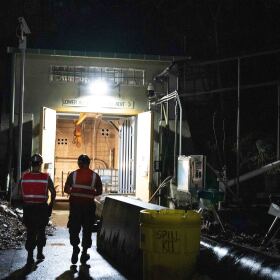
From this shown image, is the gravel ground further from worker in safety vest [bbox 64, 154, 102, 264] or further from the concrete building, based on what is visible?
the concrete building

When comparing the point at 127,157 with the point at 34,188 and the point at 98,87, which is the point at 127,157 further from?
the point at 34,188

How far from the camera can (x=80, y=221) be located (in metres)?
8.09

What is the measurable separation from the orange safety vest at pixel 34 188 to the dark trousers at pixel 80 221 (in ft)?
1.85

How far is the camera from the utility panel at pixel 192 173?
466 inches

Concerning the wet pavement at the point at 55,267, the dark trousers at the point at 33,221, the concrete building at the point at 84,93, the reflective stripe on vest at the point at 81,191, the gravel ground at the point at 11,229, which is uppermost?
the concrete building at the point at 84,93

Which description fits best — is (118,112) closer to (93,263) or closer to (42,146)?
(42,146)

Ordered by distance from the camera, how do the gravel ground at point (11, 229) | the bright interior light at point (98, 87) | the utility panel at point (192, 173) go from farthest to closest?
1. the bright interior light at point (98, 87)
2. the utility panel at point (192, 173)
3. the gravel ground at point (11, 229)

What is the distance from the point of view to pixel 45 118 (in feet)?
49.1

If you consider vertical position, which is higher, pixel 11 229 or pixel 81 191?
pixel 81 191

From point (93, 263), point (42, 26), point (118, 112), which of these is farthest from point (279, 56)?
point (93, 263)

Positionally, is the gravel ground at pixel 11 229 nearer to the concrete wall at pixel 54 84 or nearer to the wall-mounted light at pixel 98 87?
the concrete wall at pixel 54 84

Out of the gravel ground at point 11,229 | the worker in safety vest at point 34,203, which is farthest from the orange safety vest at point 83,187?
the gravel ground at point 11,229

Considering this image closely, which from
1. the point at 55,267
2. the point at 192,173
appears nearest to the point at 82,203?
the point at 55,267

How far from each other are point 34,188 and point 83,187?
2.85 ft
